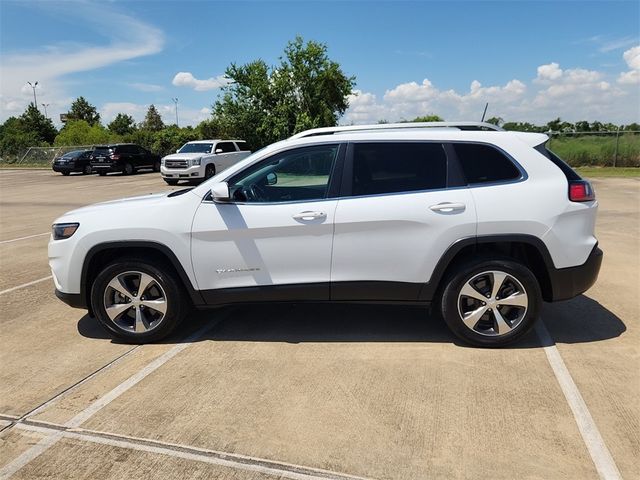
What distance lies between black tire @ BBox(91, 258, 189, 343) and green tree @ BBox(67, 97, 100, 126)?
287 ft

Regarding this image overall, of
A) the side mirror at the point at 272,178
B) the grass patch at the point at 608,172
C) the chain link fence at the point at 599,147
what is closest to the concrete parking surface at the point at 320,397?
the side mirror at the point at 272,178

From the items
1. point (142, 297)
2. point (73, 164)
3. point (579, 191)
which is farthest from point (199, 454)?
point (73, 164)

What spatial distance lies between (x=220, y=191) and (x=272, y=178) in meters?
0.66

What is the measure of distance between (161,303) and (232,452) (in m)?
1.79

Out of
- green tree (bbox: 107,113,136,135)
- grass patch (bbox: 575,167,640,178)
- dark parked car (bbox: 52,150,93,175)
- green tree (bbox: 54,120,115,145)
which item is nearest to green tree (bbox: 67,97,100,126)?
green tree (bbox: 107,113,136,135)

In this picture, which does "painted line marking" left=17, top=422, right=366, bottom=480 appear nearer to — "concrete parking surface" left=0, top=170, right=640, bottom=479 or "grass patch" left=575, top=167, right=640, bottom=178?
"concrete parking surface" left=0, top=170, right=640, bottom=479

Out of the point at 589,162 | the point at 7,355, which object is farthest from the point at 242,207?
the point at 589,162

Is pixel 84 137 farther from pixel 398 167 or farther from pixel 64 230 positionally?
pixel 398 167

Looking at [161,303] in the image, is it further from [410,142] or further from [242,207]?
[410,142]

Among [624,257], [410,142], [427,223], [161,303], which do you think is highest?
[410,142]

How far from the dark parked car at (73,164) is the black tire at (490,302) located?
1179 inches

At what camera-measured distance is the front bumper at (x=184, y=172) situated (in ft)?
66.7

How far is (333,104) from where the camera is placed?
30.9m

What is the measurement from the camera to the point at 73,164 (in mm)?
29375
